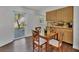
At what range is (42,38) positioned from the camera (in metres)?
1.92

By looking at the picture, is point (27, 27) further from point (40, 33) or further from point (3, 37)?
point (3, 37)

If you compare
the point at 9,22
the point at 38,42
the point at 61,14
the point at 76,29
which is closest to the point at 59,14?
the point at 61,14

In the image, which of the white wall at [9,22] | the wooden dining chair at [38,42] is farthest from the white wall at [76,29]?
the white wall at [9,22]

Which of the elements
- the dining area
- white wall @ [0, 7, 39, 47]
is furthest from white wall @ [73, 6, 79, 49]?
white wall @ [0, 7, 39, 47]

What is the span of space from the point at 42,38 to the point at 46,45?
122mm

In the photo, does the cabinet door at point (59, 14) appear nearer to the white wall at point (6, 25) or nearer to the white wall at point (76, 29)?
the white wall at point (76, 29)

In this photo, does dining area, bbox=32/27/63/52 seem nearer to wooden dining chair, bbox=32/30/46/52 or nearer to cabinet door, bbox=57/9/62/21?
wooden dining chair, bbox=32/30/46/52

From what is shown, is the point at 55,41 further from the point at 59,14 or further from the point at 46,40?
the point at 59,14

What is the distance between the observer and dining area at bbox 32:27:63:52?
1.90 metres

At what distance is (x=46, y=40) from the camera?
76.0 inches

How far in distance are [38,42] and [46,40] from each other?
123 millimetres

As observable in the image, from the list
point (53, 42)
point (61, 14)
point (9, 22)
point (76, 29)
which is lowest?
point (53, 42)

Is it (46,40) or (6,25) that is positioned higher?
(6,25)
